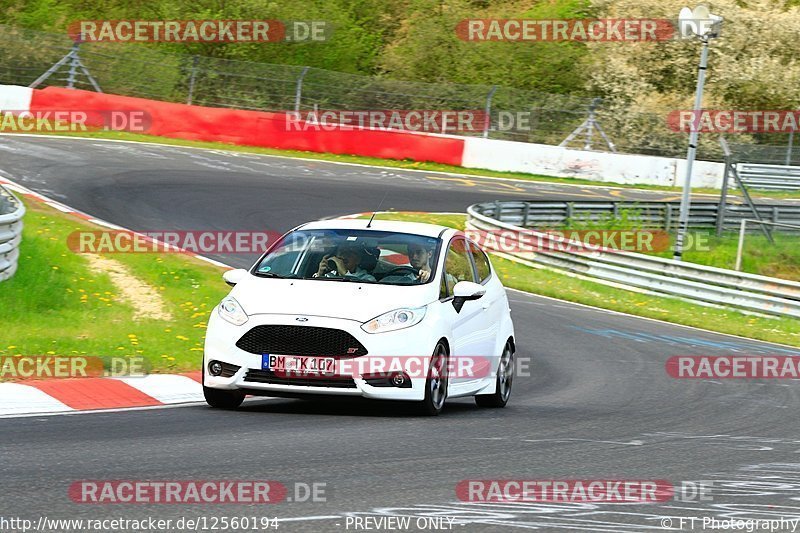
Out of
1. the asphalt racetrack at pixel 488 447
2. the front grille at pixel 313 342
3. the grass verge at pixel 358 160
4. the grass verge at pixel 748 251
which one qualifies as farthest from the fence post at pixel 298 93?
the front grille at pixel 313 342

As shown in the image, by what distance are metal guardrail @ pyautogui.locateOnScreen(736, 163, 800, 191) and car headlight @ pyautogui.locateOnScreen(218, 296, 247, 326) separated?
3375 centimetres

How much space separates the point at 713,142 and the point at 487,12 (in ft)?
40.6

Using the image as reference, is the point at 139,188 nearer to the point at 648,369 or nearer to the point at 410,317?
the point at 648,369

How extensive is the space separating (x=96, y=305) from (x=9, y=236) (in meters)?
1.27

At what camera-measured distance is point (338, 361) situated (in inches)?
382

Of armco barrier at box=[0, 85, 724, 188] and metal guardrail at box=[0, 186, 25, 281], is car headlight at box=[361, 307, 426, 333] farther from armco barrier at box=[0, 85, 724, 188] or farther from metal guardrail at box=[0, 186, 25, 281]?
armco barrier at box=[0, 85, 724, 188]

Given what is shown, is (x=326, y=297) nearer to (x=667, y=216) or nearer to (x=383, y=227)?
(x=383, y=227)

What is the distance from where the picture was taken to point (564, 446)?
30.0 ft

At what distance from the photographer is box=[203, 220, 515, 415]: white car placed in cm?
973

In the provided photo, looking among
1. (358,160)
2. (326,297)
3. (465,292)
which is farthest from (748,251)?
(326,297)

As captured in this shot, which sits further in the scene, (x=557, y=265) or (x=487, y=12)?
(x=487, y=12)

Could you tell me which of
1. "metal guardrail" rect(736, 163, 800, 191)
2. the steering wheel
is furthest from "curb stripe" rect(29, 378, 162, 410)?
"metal guardrail" rect(736, 163, 800, 191)

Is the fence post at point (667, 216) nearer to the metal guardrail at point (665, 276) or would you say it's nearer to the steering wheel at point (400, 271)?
the metal guardrail at point (665, 276)

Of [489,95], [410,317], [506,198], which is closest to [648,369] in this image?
[410,317]
